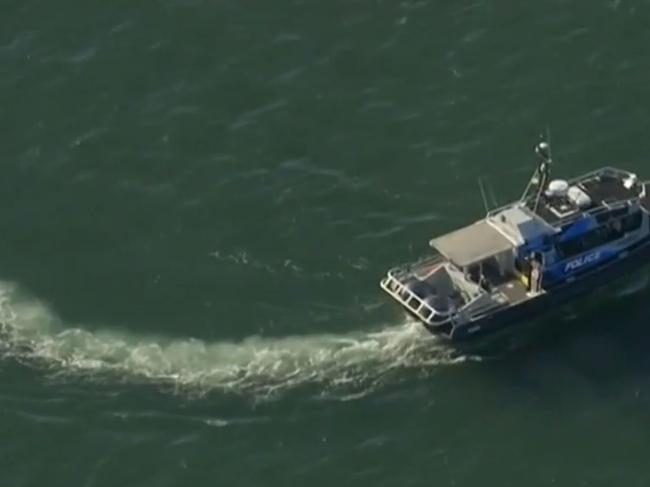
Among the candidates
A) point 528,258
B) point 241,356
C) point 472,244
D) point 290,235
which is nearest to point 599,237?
point 528,258

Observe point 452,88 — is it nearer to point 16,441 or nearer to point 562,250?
point 562,250

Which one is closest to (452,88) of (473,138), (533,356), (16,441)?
(473,138)

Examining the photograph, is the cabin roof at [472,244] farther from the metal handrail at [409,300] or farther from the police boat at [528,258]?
the metal handrail at [409,300]

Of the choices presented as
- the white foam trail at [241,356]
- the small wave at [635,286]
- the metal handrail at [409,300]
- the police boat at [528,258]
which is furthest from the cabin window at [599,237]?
the white foam trail at [241,356]

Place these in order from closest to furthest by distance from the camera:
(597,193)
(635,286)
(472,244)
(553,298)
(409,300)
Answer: (409,300) < (472,244) < (553,298) < (597,193) < (635,286)

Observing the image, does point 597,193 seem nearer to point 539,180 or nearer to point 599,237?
point 599,237

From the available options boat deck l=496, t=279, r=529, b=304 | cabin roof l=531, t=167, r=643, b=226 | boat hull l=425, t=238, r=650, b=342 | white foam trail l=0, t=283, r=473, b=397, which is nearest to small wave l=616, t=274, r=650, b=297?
boat hull l=425, t=238, r=650, b=342
